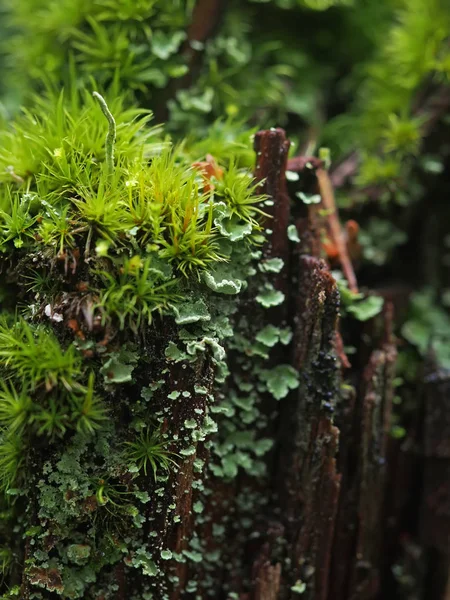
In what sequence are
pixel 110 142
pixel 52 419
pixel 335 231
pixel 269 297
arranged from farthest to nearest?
pixel 335 231, pixel 269 297, pixel 110 142, pixel 52 419

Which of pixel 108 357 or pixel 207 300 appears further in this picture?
pixel 207 300

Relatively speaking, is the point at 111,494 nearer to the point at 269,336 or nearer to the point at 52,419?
the point at 52,419

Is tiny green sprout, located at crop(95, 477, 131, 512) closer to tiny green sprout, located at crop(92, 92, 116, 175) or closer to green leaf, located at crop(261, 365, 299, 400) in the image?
green leaf, located at crop(261, 365, 299, 400)

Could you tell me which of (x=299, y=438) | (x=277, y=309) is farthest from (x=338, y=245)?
(x=299, y=438)

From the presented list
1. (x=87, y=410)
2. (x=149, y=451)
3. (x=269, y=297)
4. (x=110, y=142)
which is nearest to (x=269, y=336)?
(x=269, y=297)

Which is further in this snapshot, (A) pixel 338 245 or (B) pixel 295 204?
(A) pixel 338 245

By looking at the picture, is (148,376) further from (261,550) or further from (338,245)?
(338,245)

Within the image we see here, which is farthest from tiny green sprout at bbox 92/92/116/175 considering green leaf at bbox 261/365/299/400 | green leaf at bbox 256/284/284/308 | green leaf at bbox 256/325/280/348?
green leaf at bbox 261/365/299/400

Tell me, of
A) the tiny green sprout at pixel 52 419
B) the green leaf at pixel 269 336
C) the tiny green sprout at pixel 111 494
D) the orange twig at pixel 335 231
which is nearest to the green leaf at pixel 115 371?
the tiny green sprout at pixel 52 419
